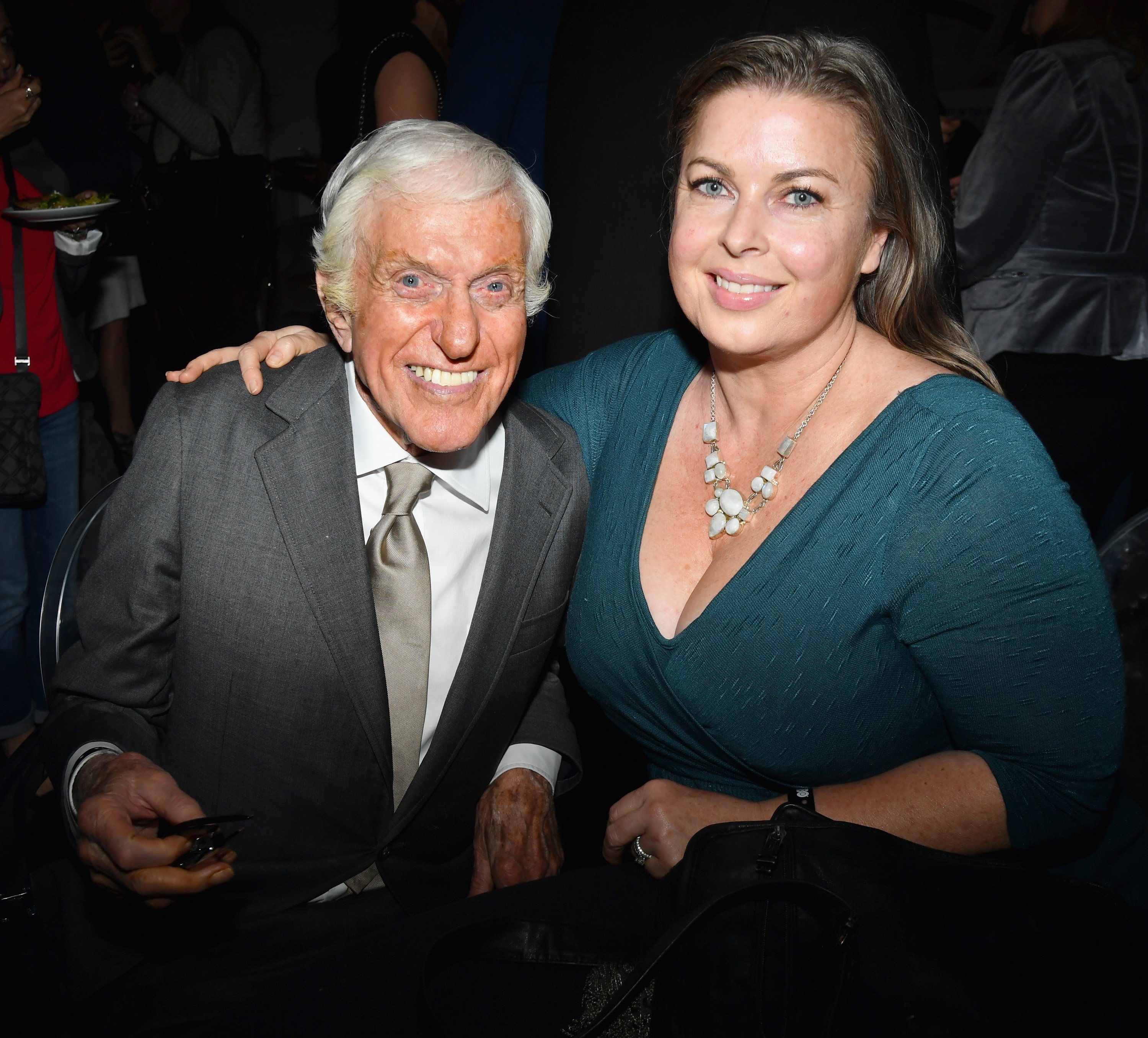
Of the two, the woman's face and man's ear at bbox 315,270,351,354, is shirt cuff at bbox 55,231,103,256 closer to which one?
man's ear at bbox 315,270,351,354

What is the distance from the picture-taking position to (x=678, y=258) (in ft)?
5.26

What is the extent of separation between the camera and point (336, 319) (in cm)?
158

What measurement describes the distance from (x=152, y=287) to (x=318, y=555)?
3469mm

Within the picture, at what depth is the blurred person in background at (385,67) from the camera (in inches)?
111

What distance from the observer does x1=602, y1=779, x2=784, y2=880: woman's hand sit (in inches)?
59.6

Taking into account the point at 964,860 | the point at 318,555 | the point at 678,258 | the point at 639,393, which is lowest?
the point at 964,860

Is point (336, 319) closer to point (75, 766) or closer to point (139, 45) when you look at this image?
point (75, 766)

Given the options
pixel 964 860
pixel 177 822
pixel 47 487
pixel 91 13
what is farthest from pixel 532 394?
pixel 91 13

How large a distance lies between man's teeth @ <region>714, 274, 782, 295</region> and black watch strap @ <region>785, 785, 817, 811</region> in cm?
83

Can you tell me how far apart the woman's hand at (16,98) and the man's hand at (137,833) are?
7.07ft

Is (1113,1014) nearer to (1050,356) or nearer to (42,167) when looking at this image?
(1050,356)

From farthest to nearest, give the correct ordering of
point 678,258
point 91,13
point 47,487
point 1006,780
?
point 91,13
point 47,487
point 678,258
point 1006,780

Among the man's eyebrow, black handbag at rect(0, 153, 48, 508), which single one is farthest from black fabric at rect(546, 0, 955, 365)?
black handbag at rect(0, 153, 48, 508)

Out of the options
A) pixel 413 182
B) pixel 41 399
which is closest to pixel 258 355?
pixel 413 182
